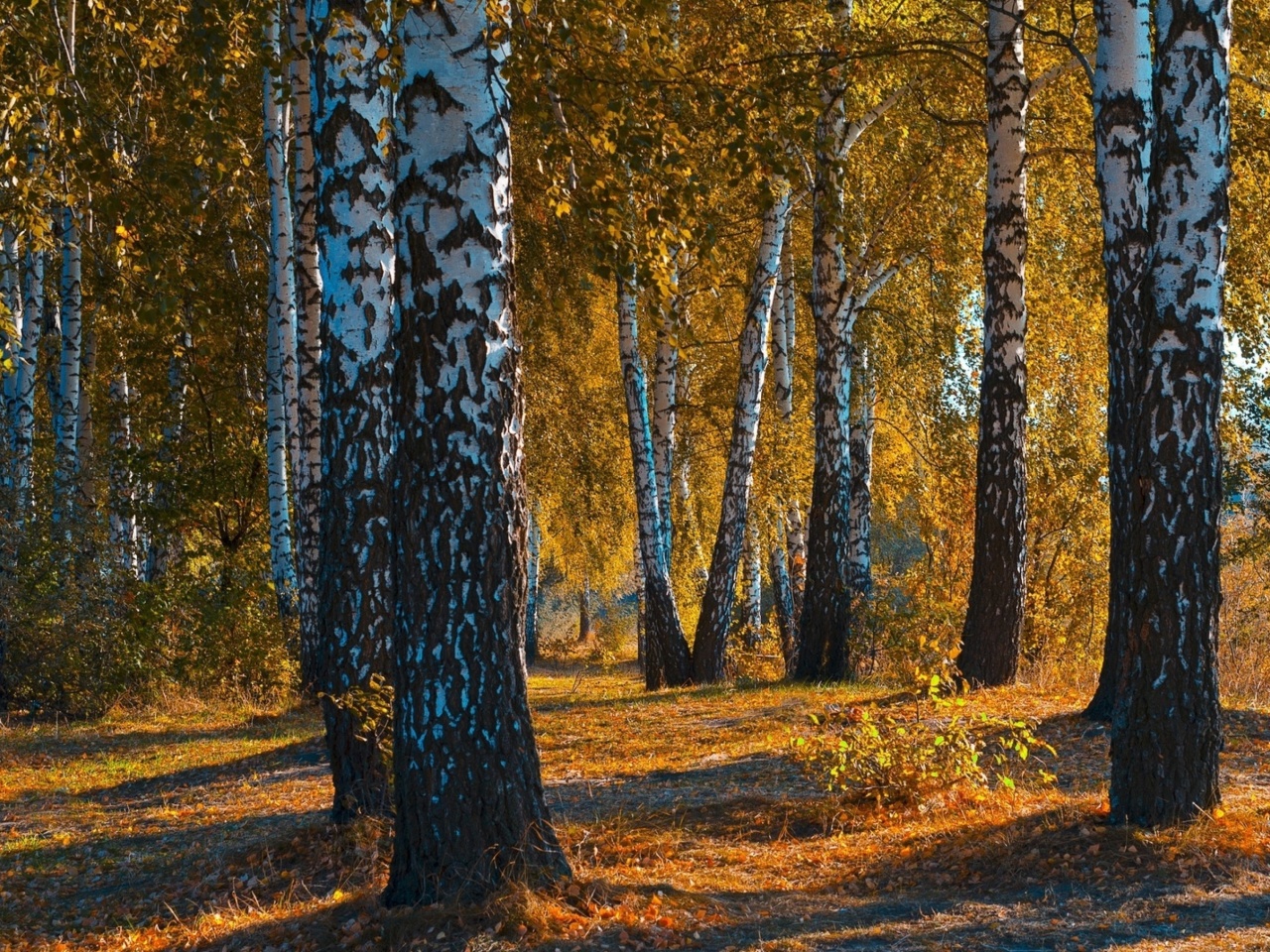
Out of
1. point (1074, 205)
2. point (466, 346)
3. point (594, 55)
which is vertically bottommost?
point (466, 346)

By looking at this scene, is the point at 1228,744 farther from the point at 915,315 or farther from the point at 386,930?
the point at 915,315

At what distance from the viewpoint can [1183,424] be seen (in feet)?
19.3

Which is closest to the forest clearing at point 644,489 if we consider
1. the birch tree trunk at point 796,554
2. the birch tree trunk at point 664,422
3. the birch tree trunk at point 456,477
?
the birch tree trunk at point 456,477

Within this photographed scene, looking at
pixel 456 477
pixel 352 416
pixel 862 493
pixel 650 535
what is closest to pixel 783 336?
pixel 862 493

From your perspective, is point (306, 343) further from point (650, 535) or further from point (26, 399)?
point (26, 399)

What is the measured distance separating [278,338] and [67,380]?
3060mm

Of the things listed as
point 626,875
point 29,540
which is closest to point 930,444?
point 29,540

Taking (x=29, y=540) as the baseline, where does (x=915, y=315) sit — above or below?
above

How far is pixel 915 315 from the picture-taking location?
705 inches

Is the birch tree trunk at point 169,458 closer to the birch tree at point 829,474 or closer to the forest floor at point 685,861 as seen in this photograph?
the forest floor at point 685,861

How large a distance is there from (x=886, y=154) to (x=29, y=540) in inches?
457

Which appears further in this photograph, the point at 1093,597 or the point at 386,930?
the point at 1093,597

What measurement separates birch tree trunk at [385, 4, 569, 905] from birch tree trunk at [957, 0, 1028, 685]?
6.89 meters

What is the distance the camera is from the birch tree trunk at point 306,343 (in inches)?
408
